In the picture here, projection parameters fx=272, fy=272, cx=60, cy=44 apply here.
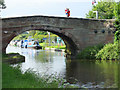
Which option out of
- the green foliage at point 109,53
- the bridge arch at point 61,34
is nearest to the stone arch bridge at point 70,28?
the bridge arch at point 61,34

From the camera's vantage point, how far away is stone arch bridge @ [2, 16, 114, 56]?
78.5ft

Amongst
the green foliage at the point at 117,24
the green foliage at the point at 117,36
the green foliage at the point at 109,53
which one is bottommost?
the green foliage at the point at 109,53

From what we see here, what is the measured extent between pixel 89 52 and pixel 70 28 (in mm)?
2840

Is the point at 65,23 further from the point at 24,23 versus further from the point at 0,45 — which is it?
the point at 0,45

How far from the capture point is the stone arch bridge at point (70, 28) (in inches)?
942

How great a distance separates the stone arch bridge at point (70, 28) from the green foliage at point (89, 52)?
509 millimetres

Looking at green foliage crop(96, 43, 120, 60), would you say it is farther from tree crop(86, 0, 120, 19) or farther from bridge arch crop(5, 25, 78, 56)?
tree crop(86, 0, 120, 19)

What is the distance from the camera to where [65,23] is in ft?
82.4

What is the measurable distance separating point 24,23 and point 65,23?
378 centimetres

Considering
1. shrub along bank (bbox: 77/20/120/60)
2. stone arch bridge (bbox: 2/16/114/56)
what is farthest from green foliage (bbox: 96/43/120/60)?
stone arch bridge (bbox: 2/16/114/56)

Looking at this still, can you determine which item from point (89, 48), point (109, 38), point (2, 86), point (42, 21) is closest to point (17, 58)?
point (42, 21)

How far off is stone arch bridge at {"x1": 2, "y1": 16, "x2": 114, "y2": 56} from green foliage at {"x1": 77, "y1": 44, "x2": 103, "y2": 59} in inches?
20.0

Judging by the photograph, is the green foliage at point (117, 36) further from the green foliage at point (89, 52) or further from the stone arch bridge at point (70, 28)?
the green foliage at point (89, 52)

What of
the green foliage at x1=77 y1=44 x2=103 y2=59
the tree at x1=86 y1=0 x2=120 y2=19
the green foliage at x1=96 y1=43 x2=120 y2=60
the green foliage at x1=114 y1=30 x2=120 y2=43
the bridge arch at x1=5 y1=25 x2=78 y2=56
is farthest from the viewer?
the tree at x1=86 y1=0 x2=120 y2=19
